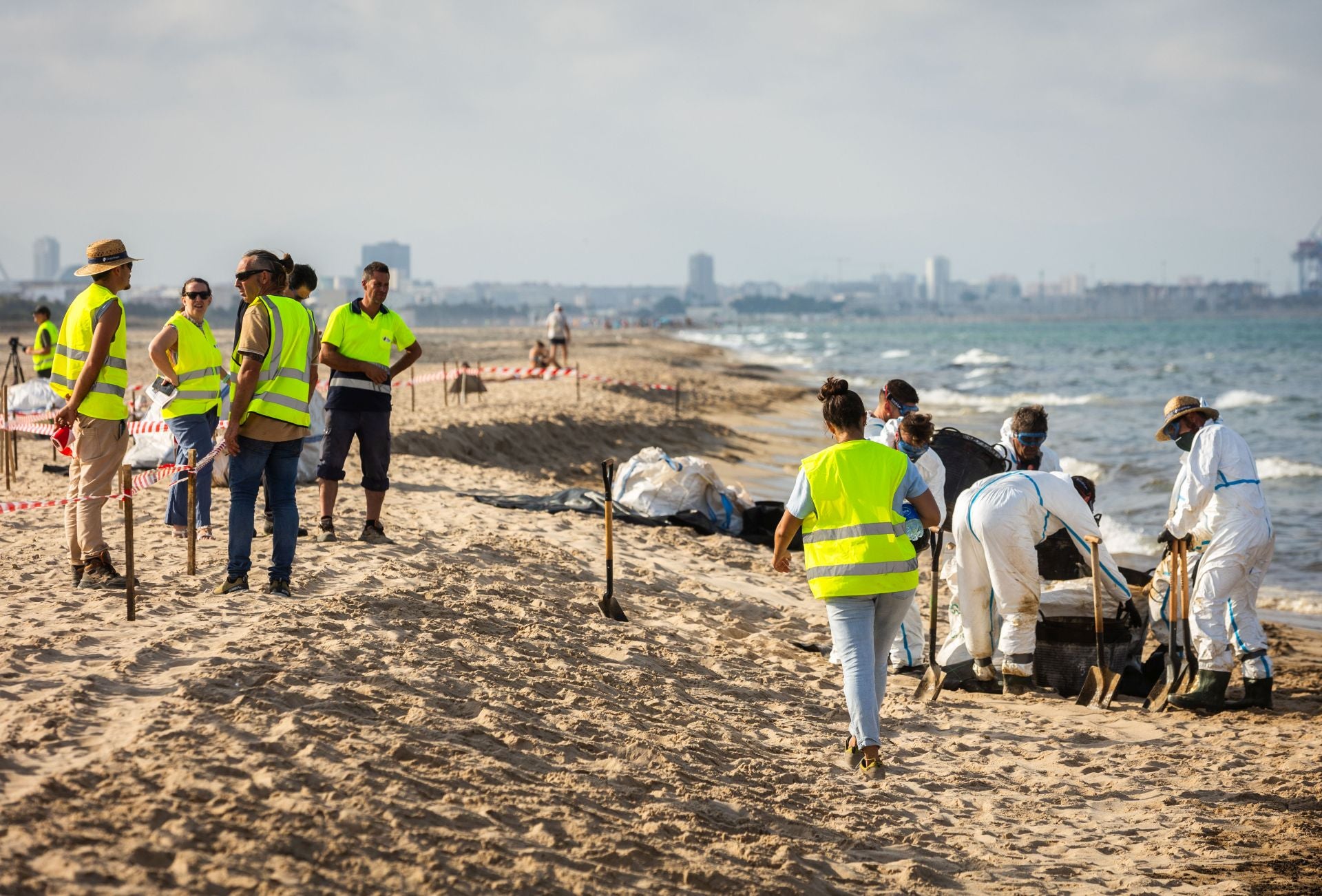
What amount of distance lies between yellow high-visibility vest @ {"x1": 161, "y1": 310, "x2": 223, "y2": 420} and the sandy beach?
0.93 m

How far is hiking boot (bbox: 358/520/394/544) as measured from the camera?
8.43 m

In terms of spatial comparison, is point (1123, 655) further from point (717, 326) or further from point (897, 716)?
point (717, 326)

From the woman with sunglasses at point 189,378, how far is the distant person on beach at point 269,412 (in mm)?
1197

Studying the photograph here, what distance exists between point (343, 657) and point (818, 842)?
2.30 m

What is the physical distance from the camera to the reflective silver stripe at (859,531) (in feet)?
17.1

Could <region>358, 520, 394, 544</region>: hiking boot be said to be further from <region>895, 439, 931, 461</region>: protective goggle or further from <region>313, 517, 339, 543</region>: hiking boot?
<region>895, 439, 931, 461</region>: protective goggle

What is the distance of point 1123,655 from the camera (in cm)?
732

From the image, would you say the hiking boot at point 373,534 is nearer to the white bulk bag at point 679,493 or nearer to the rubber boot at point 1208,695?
the white bulk bag at point 679,493

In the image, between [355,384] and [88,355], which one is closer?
[88,355]

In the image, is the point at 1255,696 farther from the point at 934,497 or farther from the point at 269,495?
the point at 269,495

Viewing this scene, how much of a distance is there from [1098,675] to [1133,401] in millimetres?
31415

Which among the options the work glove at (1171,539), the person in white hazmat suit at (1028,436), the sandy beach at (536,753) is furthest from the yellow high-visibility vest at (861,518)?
the work glove at (1171,539)

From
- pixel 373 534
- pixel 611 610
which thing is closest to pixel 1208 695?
pixel 611 610

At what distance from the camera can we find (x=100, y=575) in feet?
22.6
